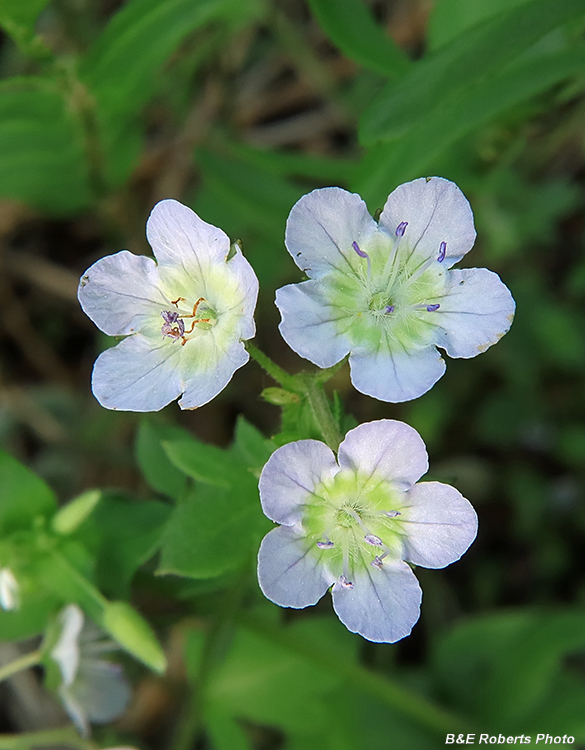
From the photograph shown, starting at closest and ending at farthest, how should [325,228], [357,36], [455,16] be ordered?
[325,228] < [357,36] < [455,16]

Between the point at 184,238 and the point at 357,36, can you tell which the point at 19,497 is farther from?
the point at 357,36

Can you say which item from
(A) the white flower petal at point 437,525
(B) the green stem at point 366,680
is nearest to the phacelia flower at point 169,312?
(A) the white flower petal at point 437,525

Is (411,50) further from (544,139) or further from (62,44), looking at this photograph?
(62,44)

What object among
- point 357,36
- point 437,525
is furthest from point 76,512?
point 357,36

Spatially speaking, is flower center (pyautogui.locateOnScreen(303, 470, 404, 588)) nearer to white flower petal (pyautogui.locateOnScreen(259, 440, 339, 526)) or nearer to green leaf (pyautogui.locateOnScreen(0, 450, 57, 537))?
white flower petal (pyautogui.locateOnScreen(259, 440, 339, 526))

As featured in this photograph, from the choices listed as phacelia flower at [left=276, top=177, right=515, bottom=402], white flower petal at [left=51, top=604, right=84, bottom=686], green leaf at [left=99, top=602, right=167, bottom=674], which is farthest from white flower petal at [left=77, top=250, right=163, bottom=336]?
white flower petal at [left=51, top=604, right=84, bottom=686]

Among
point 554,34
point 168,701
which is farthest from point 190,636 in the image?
point 554,34
